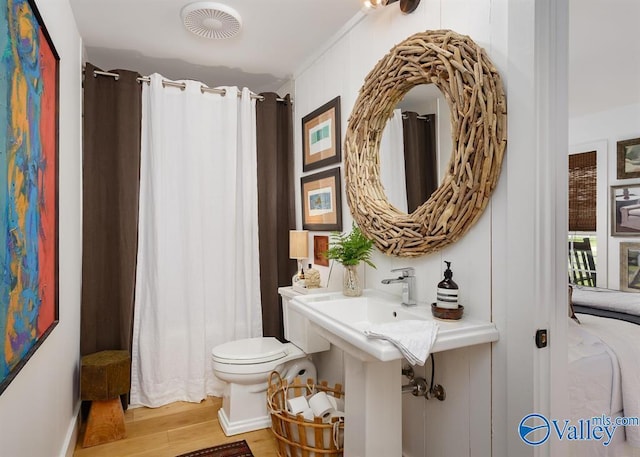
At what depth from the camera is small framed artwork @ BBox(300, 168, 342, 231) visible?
2518 millimetres

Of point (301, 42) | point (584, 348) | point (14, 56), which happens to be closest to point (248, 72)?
point (301, 42)

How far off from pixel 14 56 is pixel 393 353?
4.64 feet

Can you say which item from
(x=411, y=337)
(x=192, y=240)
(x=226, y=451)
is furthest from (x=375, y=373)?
(x=192, y=240)

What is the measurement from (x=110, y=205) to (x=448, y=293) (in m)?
2.31

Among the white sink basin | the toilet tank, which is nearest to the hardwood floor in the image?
the toilet tank

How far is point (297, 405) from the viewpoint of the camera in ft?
6.75

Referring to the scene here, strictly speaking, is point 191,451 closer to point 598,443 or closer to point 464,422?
point 464,422

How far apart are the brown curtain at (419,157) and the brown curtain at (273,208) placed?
147 cm

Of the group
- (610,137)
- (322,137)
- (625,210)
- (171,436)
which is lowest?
(171,436)

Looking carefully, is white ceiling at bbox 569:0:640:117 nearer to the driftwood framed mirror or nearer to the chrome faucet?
the driftwood framed mirror

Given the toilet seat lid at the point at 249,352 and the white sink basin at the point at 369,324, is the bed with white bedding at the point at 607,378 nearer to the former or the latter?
the white sink basin at the point at 369,324

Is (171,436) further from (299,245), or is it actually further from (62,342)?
(299,245)

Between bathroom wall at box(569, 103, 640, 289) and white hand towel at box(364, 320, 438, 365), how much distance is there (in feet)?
3.80

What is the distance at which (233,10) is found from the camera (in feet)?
7.36
